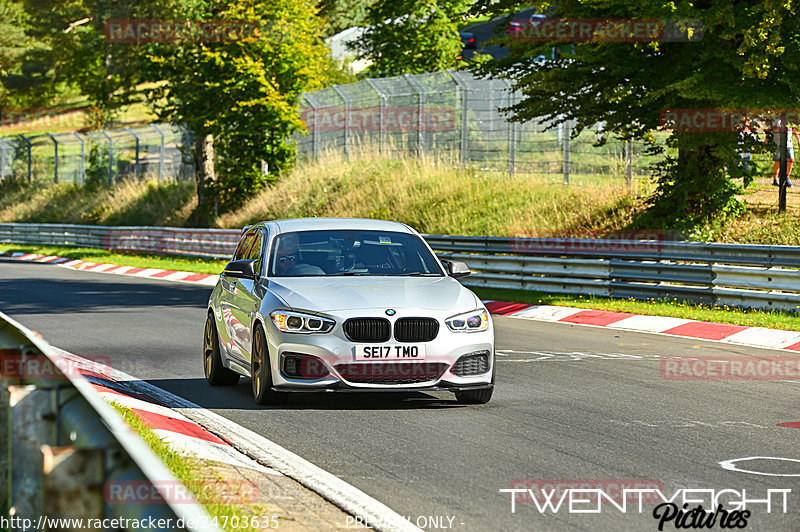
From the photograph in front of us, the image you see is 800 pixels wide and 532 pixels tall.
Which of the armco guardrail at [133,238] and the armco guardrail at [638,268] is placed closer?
the armco guardrail at [638,268]

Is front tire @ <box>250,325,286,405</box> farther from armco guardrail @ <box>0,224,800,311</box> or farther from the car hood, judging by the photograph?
armco guardrail @ <box>0,224,800,311</box>

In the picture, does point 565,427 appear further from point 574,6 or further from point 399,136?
point 399,136

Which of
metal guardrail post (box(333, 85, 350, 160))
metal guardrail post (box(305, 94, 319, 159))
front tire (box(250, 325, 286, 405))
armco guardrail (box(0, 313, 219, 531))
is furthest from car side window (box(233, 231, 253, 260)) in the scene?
metal guardrail post (box(305, 94, 319, 159))

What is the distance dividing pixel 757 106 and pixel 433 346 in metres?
10.3

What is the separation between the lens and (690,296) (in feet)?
59.2

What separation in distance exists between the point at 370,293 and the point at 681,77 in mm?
10536

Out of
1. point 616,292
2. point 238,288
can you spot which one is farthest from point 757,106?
point 238,288

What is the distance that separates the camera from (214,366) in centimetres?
1100

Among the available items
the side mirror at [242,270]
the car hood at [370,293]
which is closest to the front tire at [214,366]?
the side mirror at [242,270]

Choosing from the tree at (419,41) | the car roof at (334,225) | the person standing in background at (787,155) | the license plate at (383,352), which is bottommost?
the license plate at (383,352)

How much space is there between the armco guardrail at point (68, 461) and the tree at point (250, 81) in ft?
112

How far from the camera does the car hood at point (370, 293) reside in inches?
360

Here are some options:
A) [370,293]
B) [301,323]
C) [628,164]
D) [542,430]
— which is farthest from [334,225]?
[628,164]

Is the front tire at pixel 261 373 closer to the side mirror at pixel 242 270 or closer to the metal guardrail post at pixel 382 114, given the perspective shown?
the side mirror at pixel 242 270
